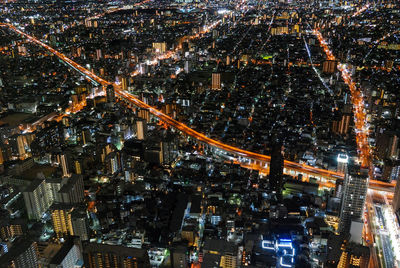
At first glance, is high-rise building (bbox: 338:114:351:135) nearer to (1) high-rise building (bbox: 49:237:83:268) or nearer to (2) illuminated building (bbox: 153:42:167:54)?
(1) high-rise building (bbox: 49:237:83:268)

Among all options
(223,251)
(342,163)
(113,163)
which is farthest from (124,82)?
(223,251)

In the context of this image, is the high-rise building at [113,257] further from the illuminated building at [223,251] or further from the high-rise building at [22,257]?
the illuminated building at [223,251]

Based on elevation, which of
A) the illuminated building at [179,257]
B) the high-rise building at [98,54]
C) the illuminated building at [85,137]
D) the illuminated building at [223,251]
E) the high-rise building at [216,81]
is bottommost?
the illuminated building at [179,257]

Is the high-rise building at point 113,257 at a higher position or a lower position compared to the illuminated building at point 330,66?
lower

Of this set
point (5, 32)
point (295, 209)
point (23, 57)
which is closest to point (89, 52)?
point (23, 57)

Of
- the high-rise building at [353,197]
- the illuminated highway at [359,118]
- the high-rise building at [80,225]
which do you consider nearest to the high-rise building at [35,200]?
the high-rise building at [80,225]

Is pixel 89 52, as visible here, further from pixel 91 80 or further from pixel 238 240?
pixel 238 240
